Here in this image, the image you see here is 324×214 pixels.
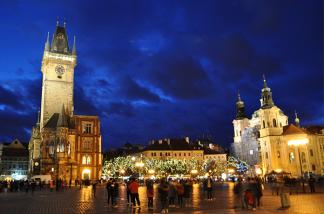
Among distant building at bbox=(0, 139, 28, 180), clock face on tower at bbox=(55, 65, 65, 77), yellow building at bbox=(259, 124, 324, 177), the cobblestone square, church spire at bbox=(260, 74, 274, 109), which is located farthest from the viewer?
distant building at bbox=(0, 139, 28, 180)

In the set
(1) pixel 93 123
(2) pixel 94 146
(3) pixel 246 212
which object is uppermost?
(1) pixel 93 123

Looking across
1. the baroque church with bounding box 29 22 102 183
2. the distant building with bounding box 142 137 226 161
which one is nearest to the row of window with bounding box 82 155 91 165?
the baroque church with bounding box 29 22 102 183

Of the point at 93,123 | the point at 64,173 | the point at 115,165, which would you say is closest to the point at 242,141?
the point at 115,165

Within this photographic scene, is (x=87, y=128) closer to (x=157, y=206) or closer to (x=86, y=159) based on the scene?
(x=86, y=159)

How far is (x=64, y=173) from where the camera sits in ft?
230

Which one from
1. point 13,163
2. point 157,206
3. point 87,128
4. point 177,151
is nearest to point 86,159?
point 87,128

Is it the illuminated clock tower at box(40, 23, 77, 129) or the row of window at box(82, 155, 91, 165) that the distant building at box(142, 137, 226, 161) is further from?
Answer: the illuminated clock tower at box(40, 23, 77, 129)

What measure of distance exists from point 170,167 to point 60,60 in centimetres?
4071

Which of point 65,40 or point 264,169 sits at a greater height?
point 65,40

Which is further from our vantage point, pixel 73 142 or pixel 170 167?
pixel 170 167

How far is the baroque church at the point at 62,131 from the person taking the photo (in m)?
70.8

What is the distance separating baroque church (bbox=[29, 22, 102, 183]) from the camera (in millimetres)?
70750

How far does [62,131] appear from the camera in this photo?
7269 centimetres

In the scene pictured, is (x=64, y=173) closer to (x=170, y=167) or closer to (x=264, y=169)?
(x=170, y=167)
